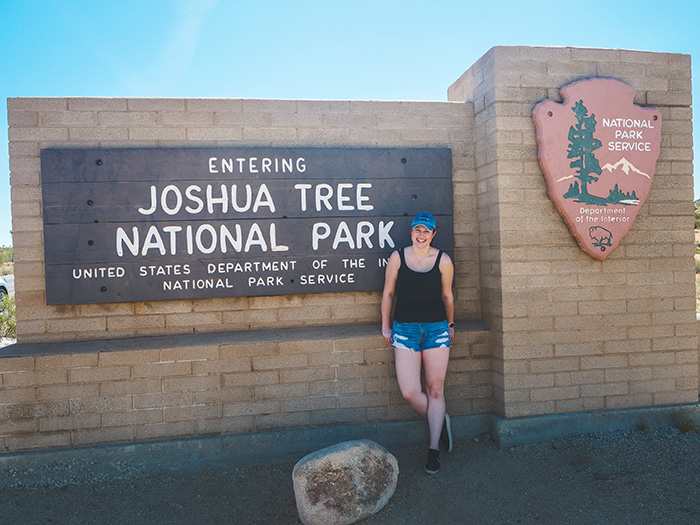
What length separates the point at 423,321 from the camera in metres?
3.77

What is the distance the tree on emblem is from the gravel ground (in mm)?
2151

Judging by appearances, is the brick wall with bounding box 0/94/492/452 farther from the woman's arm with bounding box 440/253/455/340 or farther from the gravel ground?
the woman's arm with bounding box 440/253/455/340

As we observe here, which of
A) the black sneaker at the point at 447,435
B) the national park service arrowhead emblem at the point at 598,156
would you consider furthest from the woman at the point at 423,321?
the national park service arrowhead emblem at the point at 598,156

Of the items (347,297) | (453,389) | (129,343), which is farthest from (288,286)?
(453,389)

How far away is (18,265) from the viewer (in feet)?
13.3

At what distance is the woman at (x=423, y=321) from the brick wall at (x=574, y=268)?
0.66m

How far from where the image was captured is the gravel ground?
331cm

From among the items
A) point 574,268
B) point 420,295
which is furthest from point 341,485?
point 574,268

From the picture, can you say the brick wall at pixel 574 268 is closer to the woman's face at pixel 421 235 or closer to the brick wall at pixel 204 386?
the brick wall at pixel 204 386

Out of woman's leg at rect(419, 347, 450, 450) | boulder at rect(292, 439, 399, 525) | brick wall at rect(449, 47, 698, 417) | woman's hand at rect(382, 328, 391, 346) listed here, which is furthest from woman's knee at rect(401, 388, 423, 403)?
brick wall at rect(449, 47, 698, 417)

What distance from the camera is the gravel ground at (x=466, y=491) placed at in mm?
3309

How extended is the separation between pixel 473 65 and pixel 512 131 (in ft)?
2.79

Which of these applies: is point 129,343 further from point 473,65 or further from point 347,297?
point 473,65

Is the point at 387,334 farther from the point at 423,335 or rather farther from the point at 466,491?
the point at 466,491
